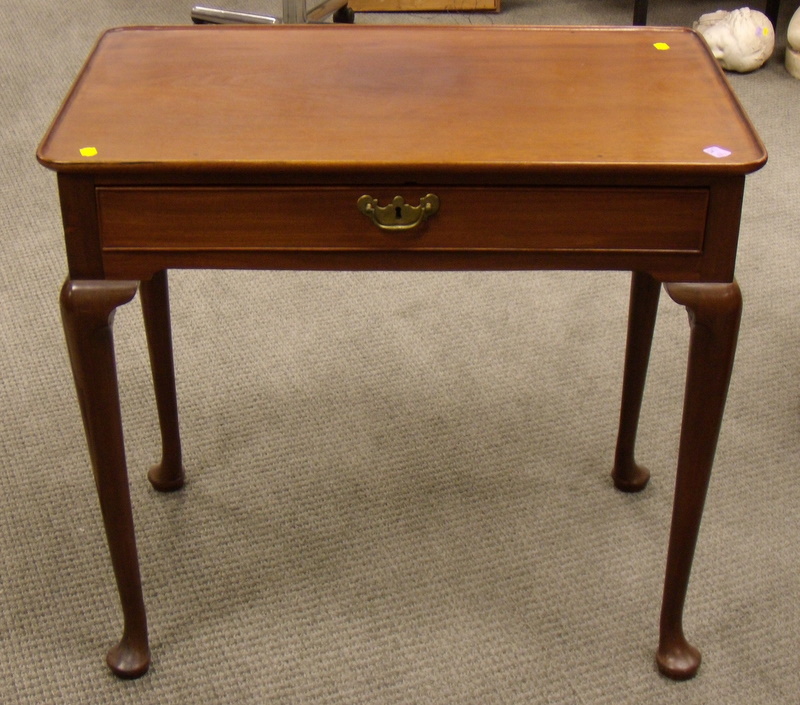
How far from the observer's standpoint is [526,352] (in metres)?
1.95

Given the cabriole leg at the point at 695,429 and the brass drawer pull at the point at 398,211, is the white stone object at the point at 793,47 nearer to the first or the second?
the cabriole leg at the point at 695,429

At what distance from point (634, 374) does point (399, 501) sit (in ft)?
1.29

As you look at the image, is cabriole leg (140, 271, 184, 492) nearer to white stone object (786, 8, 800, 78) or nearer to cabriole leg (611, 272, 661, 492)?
cabriole leg (611, 272, 661, 492)

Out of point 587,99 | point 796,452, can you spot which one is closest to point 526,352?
point 796,452

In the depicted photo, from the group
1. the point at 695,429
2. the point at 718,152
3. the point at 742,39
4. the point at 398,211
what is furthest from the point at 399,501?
the point at 742,39

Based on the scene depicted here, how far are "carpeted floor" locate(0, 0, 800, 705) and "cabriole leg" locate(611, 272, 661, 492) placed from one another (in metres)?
0.03

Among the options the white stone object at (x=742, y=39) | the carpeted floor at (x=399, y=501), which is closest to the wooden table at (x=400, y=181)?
the carpeted floor at (x=399, y=501)

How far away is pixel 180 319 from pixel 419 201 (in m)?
1.06

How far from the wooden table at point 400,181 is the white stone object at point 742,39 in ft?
5.68

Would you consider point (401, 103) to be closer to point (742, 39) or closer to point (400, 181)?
point (400, 181)

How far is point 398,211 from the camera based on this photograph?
108 centimetres

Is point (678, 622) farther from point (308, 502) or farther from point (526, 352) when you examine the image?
point (526, 352)

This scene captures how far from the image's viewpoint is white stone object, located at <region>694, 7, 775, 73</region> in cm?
283

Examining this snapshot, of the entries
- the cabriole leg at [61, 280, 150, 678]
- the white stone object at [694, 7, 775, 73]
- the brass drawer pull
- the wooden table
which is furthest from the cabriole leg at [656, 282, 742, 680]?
the white stone object at [694, 7, 775, 73]
